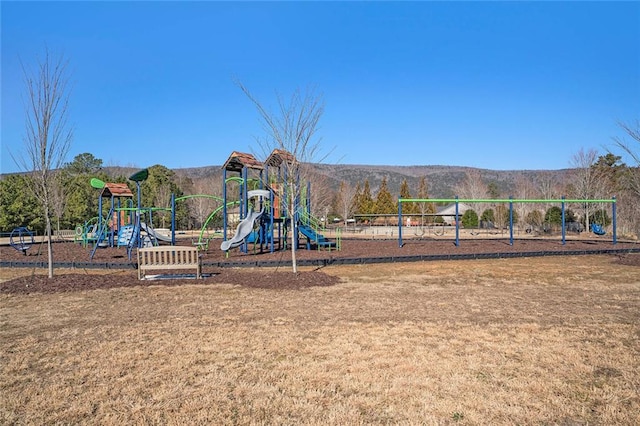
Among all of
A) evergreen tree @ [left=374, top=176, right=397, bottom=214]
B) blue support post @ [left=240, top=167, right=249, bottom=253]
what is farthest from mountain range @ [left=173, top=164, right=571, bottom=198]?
blue support post @ [left=240, top=167, right=249, bottom=253]

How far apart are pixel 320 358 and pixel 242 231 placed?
12.9m

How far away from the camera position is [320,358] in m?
5.00

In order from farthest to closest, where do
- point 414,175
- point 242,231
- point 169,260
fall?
point 414,175 < point 242,231 < point 169,260

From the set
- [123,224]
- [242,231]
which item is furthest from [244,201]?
[123,224]

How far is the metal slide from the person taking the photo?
55.7 ft

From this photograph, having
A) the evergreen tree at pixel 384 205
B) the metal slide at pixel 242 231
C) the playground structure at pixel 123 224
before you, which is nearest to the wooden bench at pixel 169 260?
the metal slide at pixel 242 231

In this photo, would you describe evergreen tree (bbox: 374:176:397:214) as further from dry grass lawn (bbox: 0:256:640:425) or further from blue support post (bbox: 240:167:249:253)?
dry grass lawn (bbox: 0:256:640:425)

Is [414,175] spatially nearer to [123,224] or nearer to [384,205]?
[384,205]

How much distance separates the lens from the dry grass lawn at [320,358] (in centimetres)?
372

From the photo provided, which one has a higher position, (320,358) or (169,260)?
(169,260)

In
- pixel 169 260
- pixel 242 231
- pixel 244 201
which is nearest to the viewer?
pixel 169 260

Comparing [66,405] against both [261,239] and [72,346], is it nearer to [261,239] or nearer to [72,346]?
[72,346]

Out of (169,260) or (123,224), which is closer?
(169,260)

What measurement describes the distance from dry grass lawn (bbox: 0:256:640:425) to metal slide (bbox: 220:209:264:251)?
7908mm
